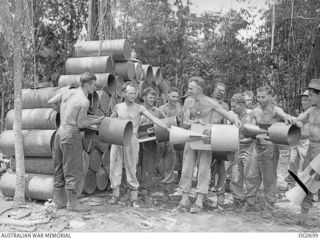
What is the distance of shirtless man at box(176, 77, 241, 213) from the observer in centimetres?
521

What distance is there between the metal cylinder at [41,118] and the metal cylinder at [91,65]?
1209 mm

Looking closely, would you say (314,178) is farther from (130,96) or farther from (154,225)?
(130,96)

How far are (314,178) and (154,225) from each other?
188cm

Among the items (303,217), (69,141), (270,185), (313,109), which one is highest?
(313,109)

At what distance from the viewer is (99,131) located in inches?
201

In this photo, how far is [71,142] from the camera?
16.0 ft

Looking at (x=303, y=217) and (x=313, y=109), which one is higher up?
(x=313, y=109)

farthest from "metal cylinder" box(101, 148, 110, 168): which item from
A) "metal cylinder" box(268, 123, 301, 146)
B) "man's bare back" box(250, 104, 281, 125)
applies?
"metal cylinder" box(268, 123, 301, 146)

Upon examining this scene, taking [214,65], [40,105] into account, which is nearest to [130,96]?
[40,105]

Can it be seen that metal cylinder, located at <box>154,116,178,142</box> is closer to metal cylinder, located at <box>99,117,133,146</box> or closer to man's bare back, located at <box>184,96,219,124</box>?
man's bare back, located at <box>184,96,219,124</box>

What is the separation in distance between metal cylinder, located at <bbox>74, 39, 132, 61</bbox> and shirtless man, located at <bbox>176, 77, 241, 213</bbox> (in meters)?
1.97

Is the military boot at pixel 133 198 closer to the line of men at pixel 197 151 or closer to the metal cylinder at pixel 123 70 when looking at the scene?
the line of men at pixel 197 151

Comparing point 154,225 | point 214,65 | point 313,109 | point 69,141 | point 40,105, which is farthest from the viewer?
point 214,65

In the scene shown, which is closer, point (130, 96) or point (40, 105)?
point (130, 96)
